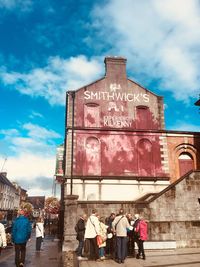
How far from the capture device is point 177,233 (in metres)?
14.3

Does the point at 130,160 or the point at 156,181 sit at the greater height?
the point at 130,160

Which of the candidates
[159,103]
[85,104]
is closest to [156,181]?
[159,103]

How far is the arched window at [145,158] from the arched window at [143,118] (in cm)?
138

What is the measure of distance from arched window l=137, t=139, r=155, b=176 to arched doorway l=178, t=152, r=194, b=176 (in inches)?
103

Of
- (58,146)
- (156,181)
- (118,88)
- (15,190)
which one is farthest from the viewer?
(15,190)

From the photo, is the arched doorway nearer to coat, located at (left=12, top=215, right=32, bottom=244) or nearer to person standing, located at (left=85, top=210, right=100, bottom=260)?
person standing, located at (left=85, top=210, right=100, bottom=260)

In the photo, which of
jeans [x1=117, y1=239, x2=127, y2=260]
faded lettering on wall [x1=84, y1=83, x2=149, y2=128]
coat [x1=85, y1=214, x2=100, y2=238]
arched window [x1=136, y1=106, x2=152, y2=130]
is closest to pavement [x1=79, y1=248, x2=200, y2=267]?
jeans [x1=117, y1=239, x2=127, y2=260]

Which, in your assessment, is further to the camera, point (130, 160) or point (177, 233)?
point (130, 160)

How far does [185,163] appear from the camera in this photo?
25094 millimetres

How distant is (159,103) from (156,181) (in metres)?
7.44

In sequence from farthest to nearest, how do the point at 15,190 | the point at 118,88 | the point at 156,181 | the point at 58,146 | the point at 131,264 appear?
the point at 15,190 < the point at 58,146 < the point at 118,88 < the point at 156,181 < the point at 131,264

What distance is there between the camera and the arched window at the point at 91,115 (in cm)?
2491

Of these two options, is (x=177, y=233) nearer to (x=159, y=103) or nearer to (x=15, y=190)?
(x=159, y=103)

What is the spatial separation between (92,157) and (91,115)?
379 cm
